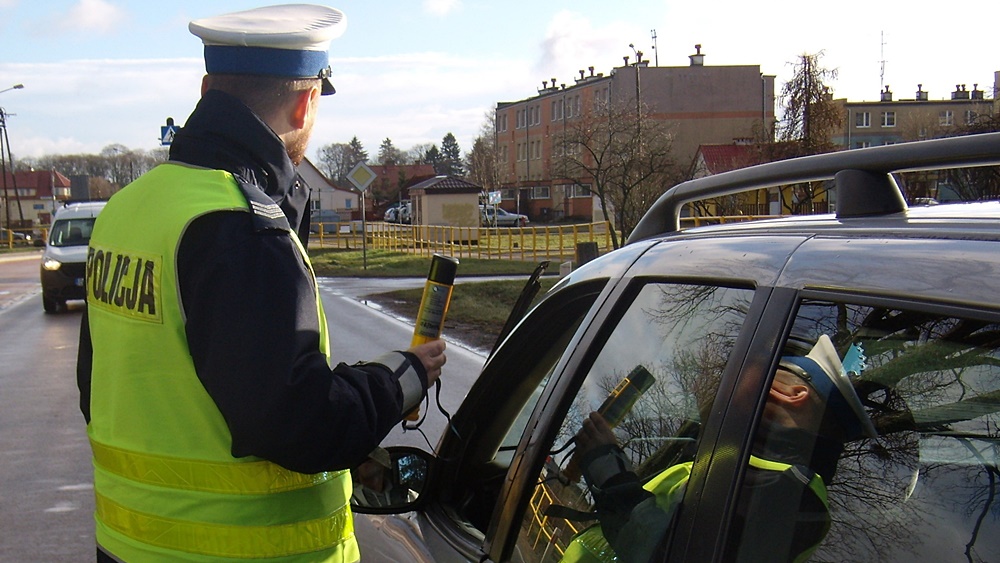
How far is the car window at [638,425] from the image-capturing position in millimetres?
1679

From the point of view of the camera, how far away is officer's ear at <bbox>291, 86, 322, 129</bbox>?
222 cm

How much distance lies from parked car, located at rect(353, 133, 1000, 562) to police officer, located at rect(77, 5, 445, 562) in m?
0.41

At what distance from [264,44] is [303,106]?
169mm

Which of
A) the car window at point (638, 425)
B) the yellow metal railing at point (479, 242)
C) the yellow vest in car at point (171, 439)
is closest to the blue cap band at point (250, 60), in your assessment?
the yellow vest in car at point (171, 439)

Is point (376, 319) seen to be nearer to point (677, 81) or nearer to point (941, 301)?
point (941, 301)

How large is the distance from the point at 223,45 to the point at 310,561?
1.12 m

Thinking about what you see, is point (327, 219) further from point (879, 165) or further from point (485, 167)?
point (879, 165)

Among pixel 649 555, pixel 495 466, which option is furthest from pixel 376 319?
pixel 649 555

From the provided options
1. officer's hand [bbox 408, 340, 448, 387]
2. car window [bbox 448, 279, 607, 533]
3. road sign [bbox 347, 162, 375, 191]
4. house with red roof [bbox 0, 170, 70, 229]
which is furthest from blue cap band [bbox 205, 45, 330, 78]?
house with red roof [bbox 0, 170, 70, 229]

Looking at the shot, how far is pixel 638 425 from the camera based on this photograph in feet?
6.42

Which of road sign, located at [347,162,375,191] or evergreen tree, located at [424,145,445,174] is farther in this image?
evergreen tree, located at [424,145,445,174]

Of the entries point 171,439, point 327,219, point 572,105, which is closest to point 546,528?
point 171,439

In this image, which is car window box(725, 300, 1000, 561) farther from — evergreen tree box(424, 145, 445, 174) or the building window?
evergreen tree box(424, 145, 445, 174)

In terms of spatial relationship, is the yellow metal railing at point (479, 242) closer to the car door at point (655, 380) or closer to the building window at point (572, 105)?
the car door at point (655, 380)
